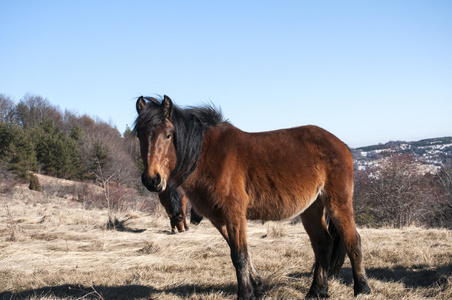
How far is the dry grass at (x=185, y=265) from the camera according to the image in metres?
4.31

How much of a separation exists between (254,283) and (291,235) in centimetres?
442

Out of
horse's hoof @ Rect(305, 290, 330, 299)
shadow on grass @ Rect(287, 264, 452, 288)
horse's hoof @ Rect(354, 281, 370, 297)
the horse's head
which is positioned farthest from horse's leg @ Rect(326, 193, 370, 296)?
the horse's head

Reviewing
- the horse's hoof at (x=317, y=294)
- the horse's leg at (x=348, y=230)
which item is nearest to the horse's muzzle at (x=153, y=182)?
the horse's leg at (x=348, y=230)

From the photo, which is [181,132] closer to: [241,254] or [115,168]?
[241,254]

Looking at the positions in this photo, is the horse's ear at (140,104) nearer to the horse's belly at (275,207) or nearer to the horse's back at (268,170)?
the horse's back at (268,170)

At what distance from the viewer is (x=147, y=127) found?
12.2 ft

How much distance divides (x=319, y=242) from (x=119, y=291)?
275cm

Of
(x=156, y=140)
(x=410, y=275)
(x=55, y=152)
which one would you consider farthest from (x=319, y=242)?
(x=55, y=152)

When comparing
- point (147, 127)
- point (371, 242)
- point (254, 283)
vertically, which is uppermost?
point (147, 127)

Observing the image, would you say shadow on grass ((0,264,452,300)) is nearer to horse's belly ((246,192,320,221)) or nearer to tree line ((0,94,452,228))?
horse's belly ((246,192,320,221))

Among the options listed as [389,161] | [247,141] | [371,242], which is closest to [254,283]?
[247,141]

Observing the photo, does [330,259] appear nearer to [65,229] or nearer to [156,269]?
[156,269]

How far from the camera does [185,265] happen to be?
5.63 meters

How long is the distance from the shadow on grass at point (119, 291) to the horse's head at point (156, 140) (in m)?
1.53
